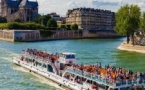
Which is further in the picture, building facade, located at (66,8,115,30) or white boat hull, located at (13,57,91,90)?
building facade, located at (66,8,115,30)

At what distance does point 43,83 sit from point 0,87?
13.5 ft

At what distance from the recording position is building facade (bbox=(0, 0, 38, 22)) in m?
156

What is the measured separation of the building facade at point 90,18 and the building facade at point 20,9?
641 inches

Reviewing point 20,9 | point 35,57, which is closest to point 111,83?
point 35,57

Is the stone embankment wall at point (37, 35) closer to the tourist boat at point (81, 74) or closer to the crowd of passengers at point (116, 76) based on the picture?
the tourist boat at point (81, 74)

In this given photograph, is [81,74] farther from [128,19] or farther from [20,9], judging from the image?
[20,9]

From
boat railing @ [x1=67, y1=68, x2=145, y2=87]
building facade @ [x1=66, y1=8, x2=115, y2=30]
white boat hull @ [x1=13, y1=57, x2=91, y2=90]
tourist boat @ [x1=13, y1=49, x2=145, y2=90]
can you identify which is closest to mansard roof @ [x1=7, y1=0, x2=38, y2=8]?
building facade @ [x1=66, y1=8, x2=115, y2=30]

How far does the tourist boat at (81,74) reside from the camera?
25.9 metres

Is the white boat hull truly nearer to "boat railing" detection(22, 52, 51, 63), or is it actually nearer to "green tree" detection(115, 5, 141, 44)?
"boat railing" detection(22, 52, 51, 63)

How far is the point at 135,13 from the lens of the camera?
3046 inches

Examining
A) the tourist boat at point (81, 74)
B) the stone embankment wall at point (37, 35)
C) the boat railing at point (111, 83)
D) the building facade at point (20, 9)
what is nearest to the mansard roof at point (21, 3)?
the building facade at point (20, 9)

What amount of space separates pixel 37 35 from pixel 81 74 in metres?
84.7

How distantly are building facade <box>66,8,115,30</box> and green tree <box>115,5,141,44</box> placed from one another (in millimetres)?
69507

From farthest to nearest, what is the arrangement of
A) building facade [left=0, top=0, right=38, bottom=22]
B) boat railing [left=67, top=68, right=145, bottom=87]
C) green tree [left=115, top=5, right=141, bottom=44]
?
building facade [left=0, top=0, right=38, bottom=22] → green tree [left=115, top=5, right=141, bottom=44] → boat railing [left=67, top=68, right=145, bottom=87]
